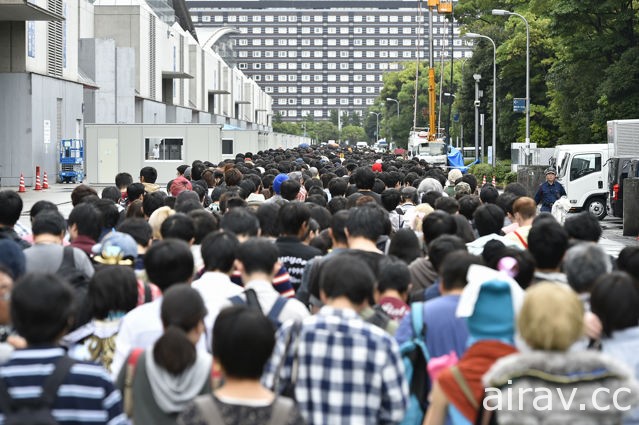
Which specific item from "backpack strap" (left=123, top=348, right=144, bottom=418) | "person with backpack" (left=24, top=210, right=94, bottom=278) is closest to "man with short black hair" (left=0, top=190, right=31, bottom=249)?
"person with backpack" (left=24, top=210, right=94, bottom=278)

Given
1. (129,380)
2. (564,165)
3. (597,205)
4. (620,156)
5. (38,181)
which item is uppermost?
(620,156)

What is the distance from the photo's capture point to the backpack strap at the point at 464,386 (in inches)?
189

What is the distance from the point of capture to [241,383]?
4457 millimetres

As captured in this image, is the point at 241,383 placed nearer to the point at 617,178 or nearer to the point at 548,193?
the point at 548,193

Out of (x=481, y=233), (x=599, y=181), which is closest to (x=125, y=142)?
(x=599, y=181)

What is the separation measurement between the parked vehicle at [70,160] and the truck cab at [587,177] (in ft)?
73.4

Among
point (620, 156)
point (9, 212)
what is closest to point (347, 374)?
point (9, 212)

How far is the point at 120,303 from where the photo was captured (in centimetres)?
616

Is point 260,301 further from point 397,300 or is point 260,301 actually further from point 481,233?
point 481,233

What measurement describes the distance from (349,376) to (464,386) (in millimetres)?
534

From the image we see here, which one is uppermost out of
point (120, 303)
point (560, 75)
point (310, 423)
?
point (560, 75)

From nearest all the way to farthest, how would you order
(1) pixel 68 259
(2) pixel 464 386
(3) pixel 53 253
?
(2) pixel 464 386
(1) pixel 68 259
(3) pixel 53 253

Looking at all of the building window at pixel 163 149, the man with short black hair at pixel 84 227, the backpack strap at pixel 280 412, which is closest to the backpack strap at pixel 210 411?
the backpack strap at pixel 280 412

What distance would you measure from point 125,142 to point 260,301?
36.7m
